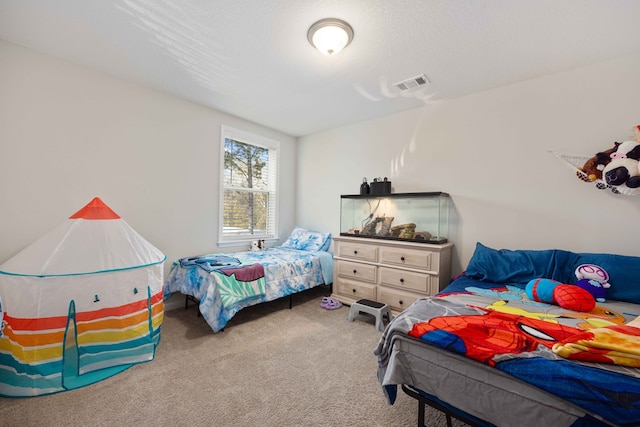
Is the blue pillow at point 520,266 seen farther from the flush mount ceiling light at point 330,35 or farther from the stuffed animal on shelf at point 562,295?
the flush mount ceiling light at point 330,35

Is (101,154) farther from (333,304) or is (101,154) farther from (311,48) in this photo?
(333,304)

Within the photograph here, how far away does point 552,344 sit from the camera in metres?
1.09

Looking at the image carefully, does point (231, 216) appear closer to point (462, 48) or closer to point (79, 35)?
point (79, 35)

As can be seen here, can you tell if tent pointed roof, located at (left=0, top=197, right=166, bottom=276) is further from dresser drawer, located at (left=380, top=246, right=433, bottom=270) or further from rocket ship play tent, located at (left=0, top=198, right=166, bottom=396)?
dresser drawer, located at (left=380, top=246, right=433, bottom=270)

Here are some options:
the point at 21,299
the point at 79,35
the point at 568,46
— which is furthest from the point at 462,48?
the point at 21,299

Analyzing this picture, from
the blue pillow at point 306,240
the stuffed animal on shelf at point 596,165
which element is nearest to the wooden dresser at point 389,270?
the blue pillow at point 306,240

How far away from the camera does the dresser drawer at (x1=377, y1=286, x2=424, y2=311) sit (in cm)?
276

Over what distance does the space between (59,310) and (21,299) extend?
21 cm

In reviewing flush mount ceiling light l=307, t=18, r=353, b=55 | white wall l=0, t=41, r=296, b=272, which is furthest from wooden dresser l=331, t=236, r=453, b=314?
flush mount ceiling light l=307, t=18, r=353, b=55

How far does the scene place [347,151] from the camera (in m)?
Result: 3.91

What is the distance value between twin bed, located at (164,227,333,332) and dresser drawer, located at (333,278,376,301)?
0.24m

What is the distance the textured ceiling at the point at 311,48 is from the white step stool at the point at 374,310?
2.32 meters

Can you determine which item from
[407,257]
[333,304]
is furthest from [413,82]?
[333,304]

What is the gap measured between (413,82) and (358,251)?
1949mm
